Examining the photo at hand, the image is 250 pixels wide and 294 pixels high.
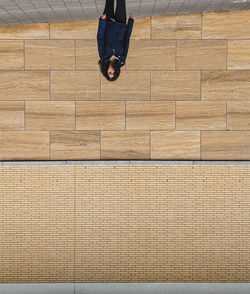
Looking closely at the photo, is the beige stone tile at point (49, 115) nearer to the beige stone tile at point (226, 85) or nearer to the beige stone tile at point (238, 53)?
the beige stone tile at point (226, 85)

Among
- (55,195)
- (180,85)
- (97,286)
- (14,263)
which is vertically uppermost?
(180,85)

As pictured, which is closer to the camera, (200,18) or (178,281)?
(200,18)

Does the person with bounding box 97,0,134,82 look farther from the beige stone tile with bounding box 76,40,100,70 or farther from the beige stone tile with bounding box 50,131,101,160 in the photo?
the beige stone tile with bounding box 50,131,101,160

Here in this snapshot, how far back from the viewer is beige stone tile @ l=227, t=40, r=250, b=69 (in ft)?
18.5

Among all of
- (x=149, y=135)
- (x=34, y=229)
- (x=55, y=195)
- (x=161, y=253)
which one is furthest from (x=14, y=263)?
(x=149, y=135)

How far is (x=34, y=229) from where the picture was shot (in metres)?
5.88

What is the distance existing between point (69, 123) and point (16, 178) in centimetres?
146

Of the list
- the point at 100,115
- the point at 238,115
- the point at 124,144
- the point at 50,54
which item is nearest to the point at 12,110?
the point at 50,54

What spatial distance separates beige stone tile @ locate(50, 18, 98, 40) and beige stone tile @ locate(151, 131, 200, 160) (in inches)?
85.7

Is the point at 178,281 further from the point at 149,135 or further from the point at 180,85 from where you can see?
the point at 180,85

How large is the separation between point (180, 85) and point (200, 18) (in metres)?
1.27

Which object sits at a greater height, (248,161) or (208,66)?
(208,66)

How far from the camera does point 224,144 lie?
575 cm

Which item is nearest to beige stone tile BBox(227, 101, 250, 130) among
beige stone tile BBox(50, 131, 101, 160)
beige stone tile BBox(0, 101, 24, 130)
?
beige stone tile BBox(50, 131, 101, 160)
